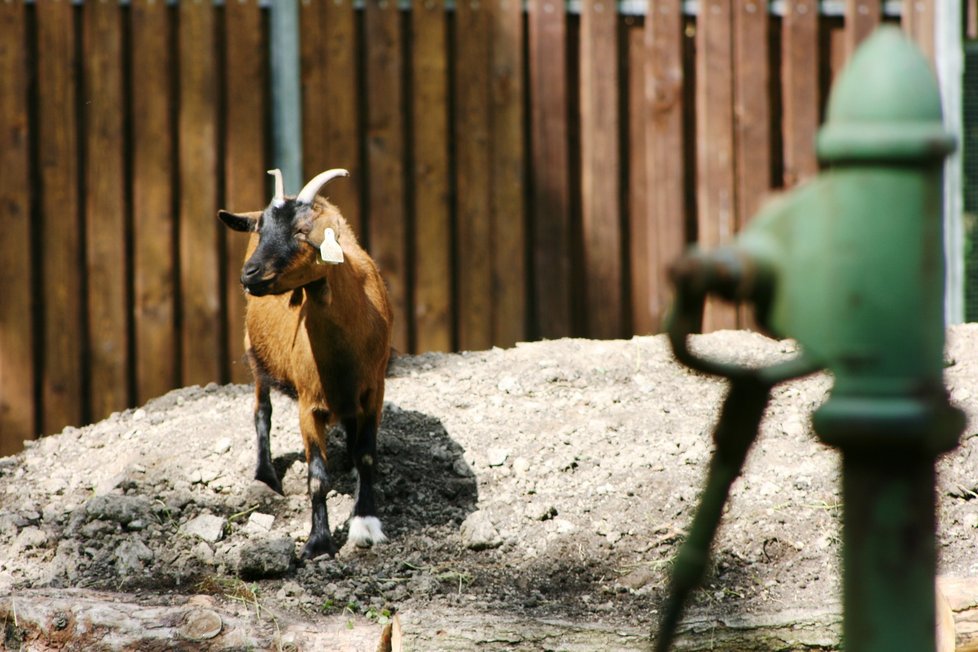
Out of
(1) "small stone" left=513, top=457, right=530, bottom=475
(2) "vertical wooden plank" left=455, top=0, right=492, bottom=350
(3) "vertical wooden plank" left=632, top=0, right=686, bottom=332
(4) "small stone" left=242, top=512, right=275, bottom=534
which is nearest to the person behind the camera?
(4) "small stone" left=242, top=512, right=275, bottom=534

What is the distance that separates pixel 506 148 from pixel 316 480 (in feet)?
8.96

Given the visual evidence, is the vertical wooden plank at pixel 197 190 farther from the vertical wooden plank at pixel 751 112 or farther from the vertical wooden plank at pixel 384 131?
the vertical wooden plank at pixel 751 112

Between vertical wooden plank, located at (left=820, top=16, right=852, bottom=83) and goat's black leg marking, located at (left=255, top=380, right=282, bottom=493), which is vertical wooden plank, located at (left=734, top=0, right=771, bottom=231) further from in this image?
goat's black leg marking, located at (left=255, top=380, right=282, bottom=493)

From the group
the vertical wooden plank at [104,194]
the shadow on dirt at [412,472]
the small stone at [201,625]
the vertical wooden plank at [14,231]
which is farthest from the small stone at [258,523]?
the vertical wooden plank at [14,231]

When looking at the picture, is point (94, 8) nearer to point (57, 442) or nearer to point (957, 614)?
point (57, 442)

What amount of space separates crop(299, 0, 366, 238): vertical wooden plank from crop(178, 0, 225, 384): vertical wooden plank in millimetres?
551

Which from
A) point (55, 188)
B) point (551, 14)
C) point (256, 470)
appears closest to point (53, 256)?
point (55, 188)

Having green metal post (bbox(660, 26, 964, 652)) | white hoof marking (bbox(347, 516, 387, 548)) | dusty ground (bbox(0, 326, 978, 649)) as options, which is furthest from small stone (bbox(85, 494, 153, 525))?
green metal post (bbox(660, 26, 964, 652))

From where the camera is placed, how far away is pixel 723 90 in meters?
7.43

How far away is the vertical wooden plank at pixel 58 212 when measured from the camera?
673cm

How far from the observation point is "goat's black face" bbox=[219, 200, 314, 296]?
4.81 m

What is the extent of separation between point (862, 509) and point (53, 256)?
6.20m

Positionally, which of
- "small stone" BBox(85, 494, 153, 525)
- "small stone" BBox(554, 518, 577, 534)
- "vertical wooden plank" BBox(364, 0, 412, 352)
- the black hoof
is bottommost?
the black hoof

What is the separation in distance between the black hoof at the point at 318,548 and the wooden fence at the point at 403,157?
207 centimetres
